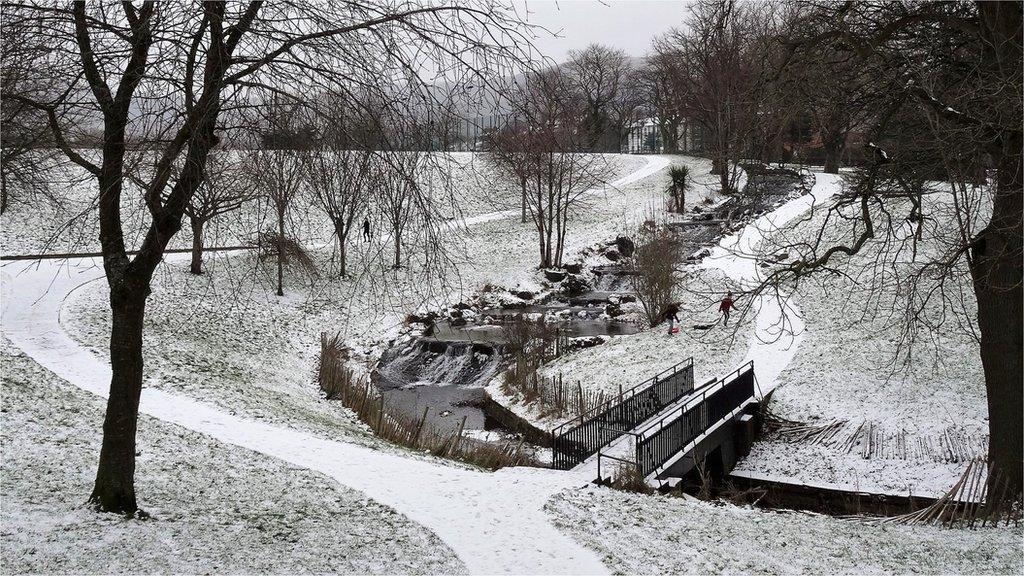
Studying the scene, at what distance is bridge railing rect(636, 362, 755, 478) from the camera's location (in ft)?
39.8

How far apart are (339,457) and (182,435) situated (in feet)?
8.22

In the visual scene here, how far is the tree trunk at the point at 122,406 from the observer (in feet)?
23.1

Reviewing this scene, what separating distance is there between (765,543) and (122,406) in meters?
6.76

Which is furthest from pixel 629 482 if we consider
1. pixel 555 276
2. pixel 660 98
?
pixel 660 98

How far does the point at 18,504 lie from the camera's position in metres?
7.46

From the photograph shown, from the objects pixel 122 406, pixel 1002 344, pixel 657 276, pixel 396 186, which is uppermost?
pixel 396 186

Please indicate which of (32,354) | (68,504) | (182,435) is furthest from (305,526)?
(32,354)

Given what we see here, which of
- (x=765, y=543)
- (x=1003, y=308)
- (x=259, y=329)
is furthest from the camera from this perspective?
(x=259, y=329)

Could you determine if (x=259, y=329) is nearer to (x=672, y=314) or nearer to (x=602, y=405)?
(x=672, y=314)

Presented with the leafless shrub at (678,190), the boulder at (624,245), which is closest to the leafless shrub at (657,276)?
the boulder at (624,245)

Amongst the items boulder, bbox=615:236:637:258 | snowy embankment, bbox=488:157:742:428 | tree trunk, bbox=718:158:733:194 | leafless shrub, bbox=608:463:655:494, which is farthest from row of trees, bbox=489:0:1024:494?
boulder, bbox=615:236:637:258

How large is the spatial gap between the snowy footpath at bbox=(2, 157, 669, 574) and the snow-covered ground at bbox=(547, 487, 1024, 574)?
43cm

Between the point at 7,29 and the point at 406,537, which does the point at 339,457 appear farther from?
the point at 7,29

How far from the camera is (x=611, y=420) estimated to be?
14086 mm
